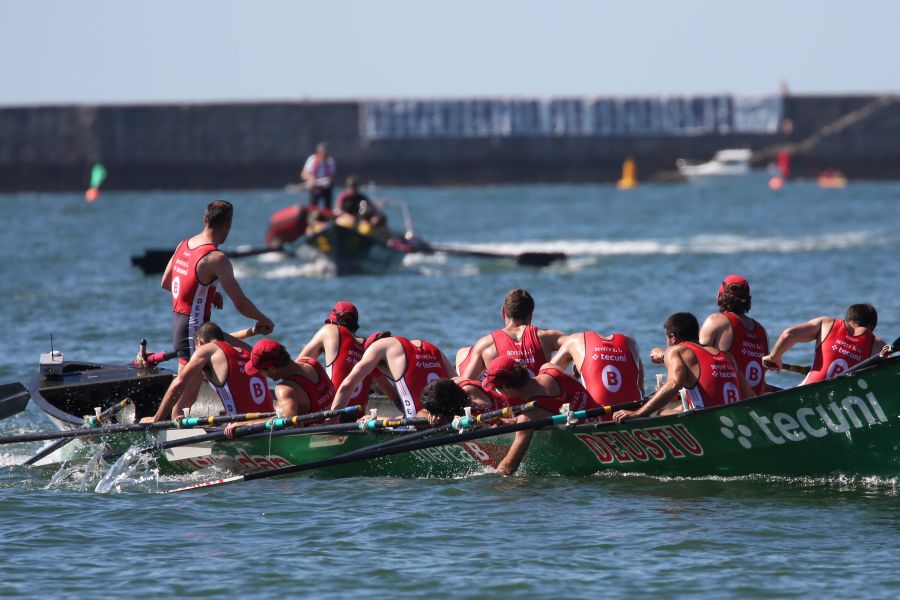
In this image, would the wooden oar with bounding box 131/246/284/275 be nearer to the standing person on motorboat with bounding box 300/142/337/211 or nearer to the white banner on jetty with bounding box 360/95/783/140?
the standing person on motorboat with bounding box 300/142/337/211

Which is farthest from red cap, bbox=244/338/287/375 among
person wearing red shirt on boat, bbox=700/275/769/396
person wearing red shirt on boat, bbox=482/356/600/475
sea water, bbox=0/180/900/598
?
person wearing red shirt on boat, bbox=700/275/769/396

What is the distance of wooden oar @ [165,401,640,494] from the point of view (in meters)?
10.9

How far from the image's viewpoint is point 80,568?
967 cm

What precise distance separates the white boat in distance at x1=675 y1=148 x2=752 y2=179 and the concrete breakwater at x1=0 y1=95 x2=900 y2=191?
0.57 meters

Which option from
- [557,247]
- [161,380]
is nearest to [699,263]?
[557,247]

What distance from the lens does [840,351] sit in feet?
38.5

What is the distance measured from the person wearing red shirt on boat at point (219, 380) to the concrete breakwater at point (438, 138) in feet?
212

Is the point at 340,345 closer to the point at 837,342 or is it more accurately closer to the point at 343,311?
the point at 343,311

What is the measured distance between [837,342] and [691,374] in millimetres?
1514

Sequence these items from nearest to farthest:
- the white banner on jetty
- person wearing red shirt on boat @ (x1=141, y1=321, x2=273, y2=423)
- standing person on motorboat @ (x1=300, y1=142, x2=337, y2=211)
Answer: person wearing red shirt on boat @ (x1=141, y1=321, x2=273, y2=423)
standing person on motorboat @ (x1=300, y1=142, x2=337, y2=211)
the white banner on jetty

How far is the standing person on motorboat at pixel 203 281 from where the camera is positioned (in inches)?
475

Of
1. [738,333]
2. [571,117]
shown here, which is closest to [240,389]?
[738,333]

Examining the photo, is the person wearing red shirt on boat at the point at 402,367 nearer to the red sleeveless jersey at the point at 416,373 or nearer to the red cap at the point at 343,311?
the red sleeveless jersey at the point at 416,373

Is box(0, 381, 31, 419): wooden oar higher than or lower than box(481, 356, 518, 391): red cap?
Result: lower
